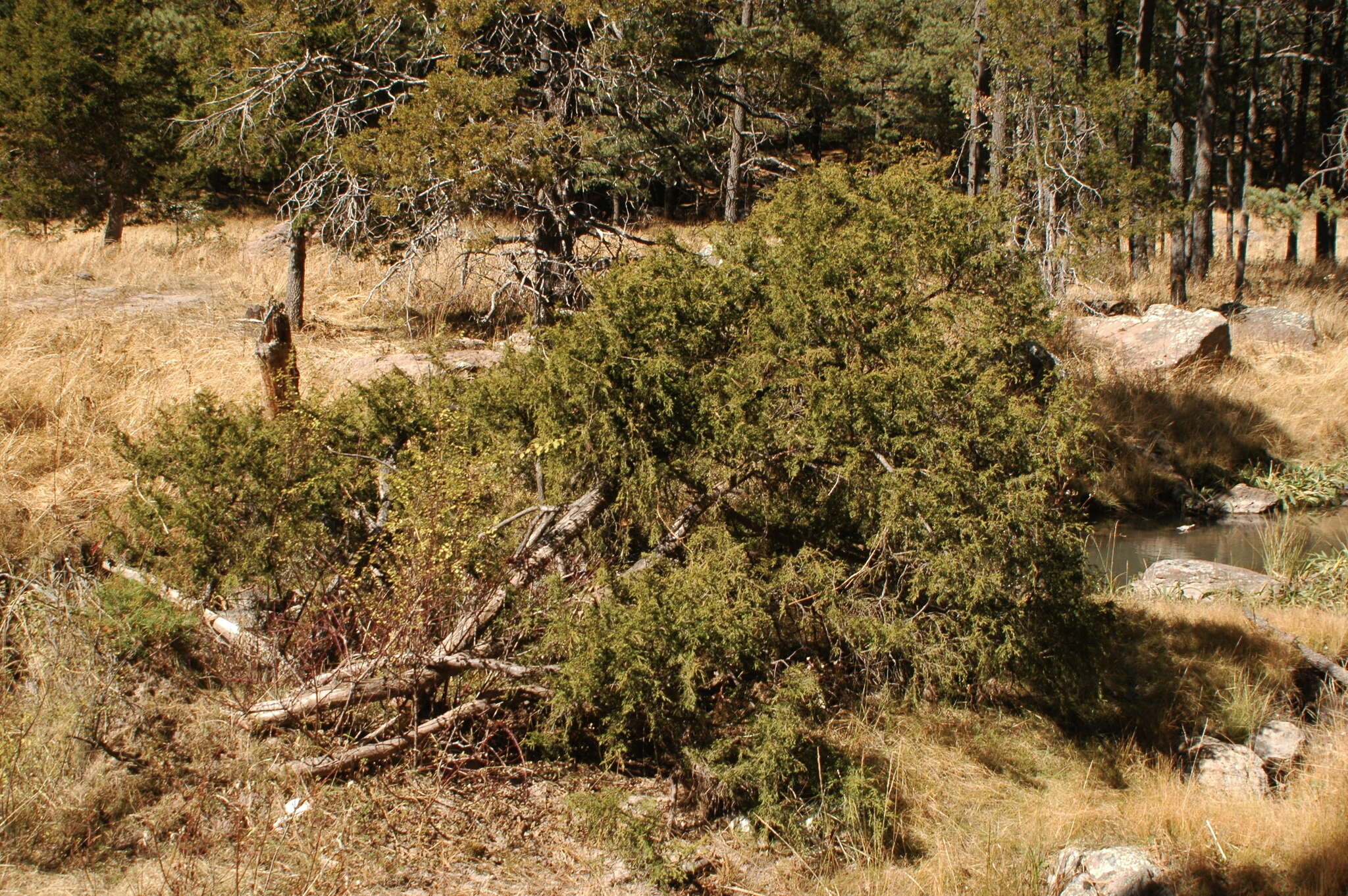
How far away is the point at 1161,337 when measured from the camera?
16406 millimetres

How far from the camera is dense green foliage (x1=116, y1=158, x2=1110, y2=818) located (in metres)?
5.72

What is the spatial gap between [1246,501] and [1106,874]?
35.5 feet

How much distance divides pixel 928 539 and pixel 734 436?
1271 millimetres

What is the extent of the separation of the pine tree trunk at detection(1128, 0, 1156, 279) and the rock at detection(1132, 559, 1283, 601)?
26.6 ft

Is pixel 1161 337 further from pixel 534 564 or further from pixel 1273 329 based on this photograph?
pixel 534 564

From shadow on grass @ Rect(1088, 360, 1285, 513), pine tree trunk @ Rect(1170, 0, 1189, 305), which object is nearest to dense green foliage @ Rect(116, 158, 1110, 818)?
shadow on grass @ Rect(1088, 360, 1285, 513)

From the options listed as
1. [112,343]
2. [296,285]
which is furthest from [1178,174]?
[112,343]

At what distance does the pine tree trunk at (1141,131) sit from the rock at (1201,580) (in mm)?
8116

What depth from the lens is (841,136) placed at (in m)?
35.1

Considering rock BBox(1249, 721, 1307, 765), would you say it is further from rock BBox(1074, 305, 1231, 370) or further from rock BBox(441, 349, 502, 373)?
rock BBox(1074, 305, 1231, 370)

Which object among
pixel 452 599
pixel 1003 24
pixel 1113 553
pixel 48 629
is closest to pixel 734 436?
pixel 452 599

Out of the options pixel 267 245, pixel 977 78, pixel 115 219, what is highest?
pixel 977 78

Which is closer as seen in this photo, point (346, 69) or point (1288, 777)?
point (1288, 777)

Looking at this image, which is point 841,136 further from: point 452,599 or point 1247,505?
point 452,599
